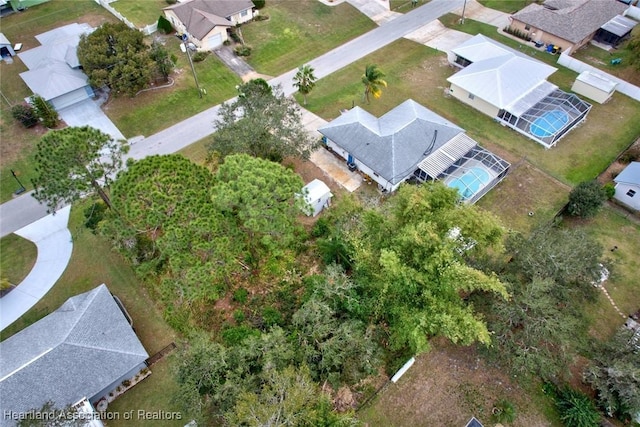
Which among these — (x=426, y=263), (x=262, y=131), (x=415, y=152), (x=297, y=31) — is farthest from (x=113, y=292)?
(x=297, y=31)

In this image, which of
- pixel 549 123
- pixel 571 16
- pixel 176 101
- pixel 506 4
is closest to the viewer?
pixel 549 123

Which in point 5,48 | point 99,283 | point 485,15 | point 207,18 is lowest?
point 99,283

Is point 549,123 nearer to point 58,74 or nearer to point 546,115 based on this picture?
point 546,115

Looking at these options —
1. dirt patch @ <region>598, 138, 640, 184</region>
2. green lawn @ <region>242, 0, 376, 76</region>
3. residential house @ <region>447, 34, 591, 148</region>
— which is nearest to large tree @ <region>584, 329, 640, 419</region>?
dirt patch @ <region>598, 138, 640, 184</region>

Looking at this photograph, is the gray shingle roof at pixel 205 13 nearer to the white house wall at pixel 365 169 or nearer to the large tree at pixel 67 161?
the white house wall at pixel 365 169

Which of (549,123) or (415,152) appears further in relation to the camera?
(549,123)

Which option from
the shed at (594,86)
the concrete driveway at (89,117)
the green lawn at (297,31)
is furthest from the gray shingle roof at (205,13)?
the shed at (594,86)

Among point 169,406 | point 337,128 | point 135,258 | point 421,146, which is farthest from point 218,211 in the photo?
point 421,146
